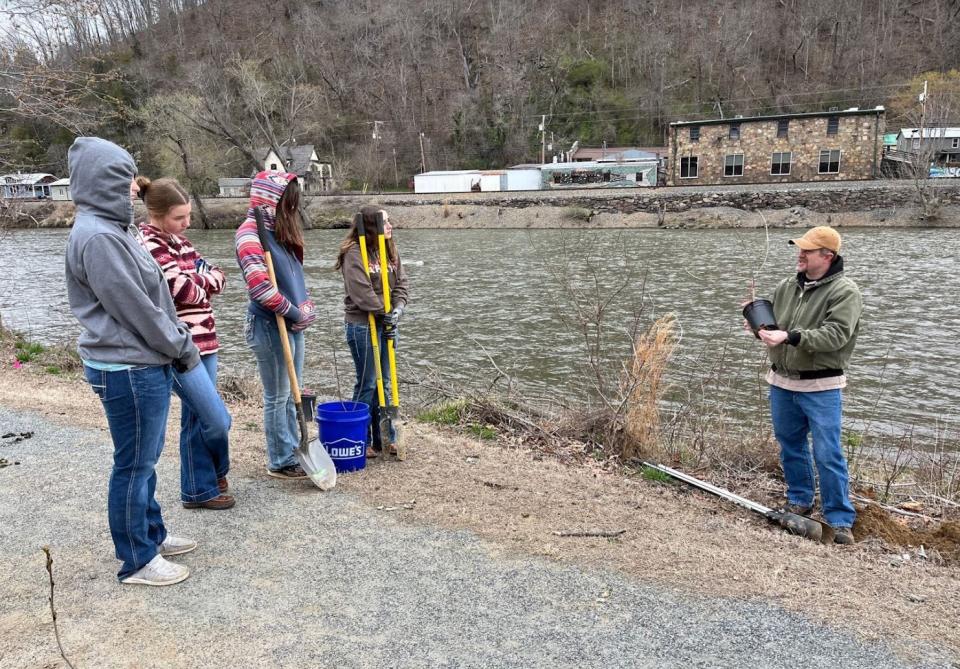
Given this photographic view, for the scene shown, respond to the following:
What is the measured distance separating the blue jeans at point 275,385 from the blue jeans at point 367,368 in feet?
1.80

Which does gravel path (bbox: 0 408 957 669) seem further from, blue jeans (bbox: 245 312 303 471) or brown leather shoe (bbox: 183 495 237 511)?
blue jeans (bbox: 245 312 303 471)

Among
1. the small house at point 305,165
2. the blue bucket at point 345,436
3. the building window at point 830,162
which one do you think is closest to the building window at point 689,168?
the building window at point 830,162

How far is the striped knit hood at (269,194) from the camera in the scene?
4.27m

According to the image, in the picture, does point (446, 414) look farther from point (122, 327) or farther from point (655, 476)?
point (122, 327)

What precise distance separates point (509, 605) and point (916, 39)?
9317 cm

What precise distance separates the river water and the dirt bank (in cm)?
170

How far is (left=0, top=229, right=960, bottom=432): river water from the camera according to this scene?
359 inches

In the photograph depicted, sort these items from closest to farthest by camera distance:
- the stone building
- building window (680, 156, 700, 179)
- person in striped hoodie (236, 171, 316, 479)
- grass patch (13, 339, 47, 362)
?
person in striped hoodie (236, 171, 316, 479) < grass patch (13, 339, 47, 362) < the stone building < building window (680, 156, 700, 179)

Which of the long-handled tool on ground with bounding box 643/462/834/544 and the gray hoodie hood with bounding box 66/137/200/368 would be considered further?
the long-handled tool on ground with bounding box 643/462/834/544

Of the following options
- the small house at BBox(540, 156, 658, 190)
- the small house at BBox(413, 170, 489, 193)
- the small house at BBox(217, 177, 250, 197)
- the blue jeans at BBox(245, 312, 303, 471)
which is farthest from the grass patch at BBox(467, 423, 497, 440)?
the small house at BBox(217, 177, 250, 197)

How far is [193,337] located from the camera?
3986 mm

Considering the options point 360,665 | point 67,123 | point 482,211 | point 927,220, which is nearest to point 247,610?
point 360,665

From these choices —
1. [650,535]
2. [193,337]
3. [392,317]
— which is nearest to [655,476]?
[650,535]

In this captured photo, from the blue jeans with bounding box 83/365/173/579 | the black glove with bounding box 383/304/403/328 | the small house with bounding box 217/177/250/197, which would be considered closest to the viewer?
the blue jeans with bounding box 83/365/173/579
